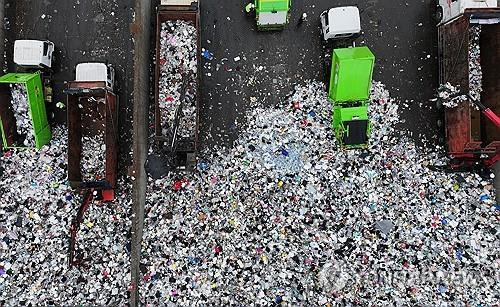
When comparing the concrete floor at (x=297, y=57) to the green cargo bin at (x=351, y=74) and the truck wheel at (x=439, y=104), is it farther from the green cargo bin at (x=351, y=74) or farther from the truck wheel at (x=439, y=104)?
the green cargo bin at (x=351, y=74)

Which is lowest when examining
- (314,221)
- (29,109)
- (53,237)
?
(53,237)

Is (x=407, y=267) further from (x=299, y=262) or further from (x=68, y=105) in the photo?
(x=68, y=105)

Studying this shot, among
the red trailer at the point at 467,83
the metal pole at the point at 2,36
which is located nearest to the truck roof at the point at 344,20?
the red trailer at the point at 467,83

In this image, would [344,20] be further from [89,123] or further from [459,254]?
[89,123]

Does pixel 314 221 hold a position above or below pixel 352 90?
below

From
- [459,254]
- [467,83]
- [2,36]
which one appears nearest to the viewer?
[467,83]

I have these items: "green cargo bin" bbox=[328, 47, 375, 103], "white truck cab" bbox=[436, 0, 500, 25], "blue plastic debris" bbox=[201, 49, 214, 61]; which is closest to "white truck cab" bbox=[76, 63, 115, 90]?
"blue plastic debris" bbox=[201, 49, 214, 61]

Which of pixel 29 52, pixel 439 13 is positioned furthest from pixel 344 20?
pixel 29 52

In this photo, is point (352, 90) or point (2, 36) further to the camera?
point (2, 36)
